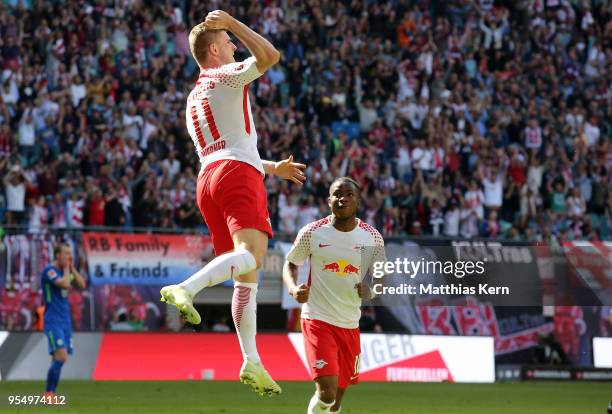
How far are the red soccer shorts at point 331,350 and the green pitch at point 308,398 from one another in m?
4.88

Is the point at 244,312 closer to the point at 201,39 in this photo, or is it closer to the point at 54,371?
the point at 201,39

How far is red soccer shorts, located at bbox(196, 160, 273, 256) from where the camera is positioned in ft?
29.1

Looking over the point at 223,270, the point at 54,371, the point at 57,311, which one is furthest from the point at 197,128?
the point at 57,311

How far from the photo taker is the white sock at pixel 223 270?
28.2 feet

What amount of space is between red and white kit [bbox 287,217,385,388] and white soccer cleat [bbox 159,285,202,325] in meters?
3.13

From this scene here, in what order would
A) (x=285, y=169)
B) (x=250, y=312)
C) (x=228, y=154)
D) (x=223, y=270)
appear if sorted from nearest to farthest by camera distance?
(x=223, y=270) → (x=228, y=154) → (x=250, y=312) → (x=285, y=169)

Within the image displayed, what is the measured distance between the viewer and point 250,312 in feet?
30.6

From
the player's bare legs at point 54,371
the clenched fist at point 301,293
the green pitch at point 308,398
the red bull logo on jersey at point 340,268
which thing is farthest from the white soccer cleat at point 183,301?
the player's bare legs at point 54,371

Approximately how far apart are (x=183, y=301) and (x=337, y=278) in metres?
3.47

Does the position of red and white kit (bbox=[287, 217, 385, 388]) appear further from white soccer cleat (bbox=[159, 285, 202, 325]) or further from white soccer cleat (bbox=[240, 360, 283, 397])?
white soccer cleat (bbox=[159, 285, 202, 325])

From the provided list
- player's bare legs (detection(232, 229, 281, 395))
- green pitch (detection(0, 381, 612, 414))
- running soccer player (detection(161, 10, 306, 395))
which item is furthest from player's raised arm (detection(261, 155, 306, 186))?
green pitch (detection(0, 381, 612, 414))

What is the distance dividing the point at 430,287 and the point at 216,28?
5.23 meters

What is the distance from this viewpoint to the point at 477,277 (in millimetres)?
13258

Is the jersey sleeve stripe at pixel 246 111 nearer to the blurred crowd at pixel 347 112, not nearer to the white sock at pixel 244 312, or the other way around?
the white sock at pixel 244 312
